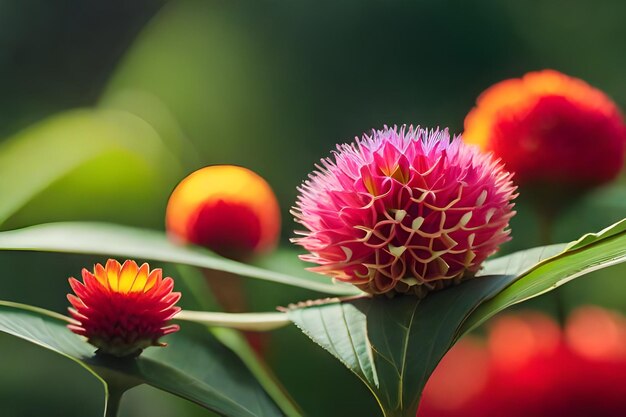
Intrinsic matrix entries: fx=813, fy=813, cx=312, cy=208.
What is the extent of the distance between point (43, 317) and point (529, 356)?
164 mm

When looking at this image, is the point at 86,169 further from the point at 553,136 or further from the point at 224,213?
the point at 553,136

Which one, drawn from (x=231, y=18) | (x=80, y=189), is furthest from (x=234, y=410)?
(x=231, y=18)

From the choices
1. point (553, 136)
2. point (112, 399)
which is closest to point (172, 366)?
point (112, 399)

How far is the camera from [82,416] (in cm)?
53

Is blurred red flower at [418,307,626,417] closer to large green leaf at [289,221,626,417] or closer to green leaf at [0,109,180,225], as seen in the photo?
large green leaf at [289,221,626,417]

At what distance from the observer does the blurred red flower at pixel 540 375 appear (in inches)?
10.1

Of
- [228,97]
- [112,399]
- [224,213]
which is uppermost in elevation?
[228,97]

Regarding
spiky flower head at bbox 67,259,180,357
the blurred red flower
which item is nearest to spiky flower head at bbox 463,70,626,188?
the blurred red flower

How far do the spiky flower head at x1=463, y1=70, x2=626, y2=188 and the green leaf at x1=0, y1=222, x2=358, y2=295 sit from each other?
91 millimetres

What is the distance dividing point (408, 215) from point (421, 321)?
0.10 feet

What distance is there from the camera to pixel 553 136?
0.33m

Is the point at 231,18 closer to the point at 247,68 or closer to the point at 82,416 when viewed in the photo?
the point at 247,68

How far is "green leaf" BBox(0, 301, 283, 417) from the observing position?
0.23 metres

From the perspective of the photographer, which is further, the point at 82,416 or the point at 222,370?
the point at 82,416
